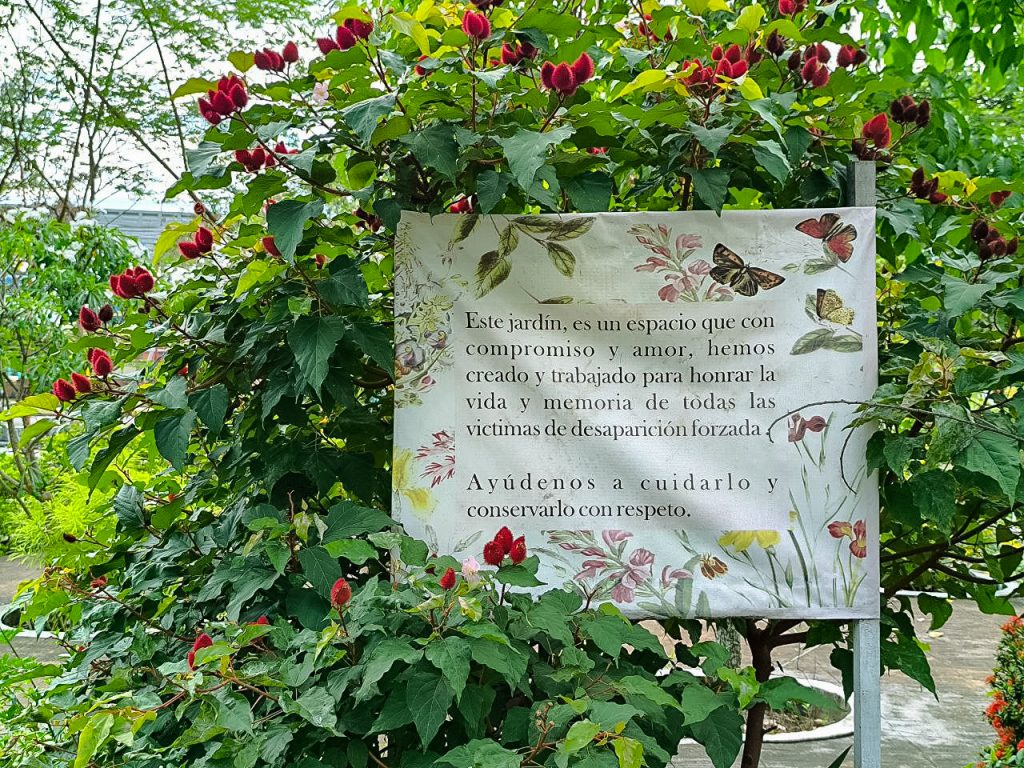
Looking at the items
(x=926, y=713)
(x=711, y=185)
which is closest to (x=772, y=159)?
(x=711, y=185)

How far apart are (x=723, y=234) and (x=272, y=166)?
865 millimetres

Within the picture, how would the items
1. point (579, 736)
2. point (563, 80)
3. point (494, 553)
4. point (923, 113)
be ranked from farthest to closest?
point (923, 113) → point (563, 80) → point (494, 553) → point (579, 736)

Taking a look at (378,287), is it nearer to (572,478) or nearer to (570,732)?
(572,478)

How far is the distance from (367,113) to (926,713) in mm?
5441

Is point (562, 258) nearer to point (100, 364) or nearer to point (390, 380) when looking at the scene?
point (390, 380)

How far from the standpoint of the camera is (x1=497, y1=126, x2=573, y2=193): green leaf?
1593 millimetres

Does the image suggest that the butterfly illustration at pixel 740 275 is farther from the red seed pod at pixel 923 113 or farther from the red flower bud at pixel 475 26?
the red flower bud at pixel 475 26

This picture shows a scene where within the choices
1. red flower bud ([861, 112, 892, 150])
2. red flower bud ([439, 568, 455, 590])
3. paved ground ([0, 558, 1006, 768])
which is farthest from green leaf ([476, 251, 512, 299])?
paved ground ([0, 558, 1006, 768])

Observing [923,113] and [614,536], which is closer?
[614,536]

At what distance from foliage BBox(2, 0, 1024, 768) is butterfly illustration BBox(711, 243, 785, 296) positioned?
4.0 inches

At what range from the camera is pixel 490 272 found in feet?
6.32

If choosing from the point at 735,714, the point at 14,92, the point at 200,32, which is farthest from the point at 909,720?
the point at 14,92

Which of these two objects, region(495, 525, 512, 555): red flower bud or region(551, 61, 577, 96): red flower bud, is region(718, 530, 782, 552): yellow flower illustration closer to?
region(495, 525, 512, 555): red flower bud

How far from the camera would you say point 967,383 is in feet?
5.67
